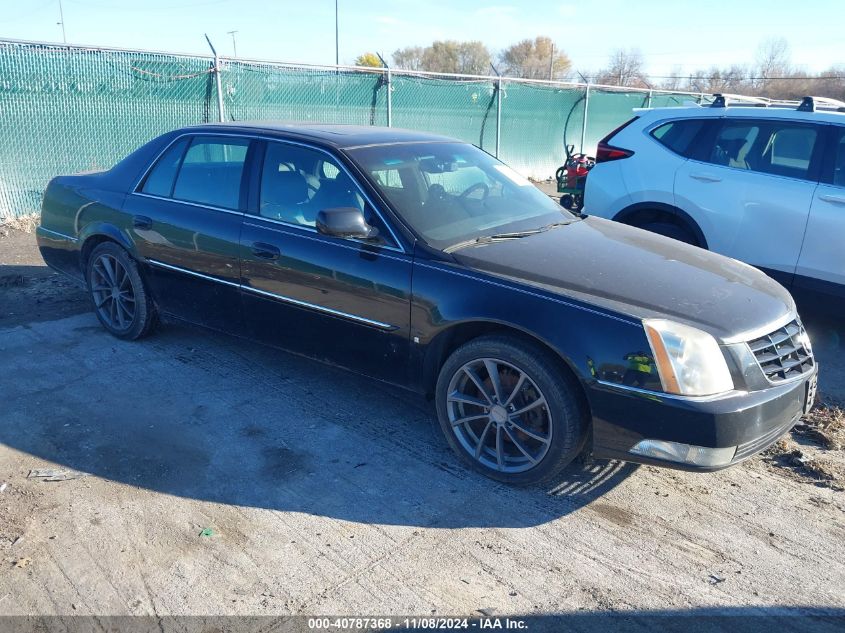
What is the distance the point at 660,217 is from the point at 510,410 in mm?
3603

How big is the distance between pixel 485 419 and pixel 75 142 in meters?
8.02

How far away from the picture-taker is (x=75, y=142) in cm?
919

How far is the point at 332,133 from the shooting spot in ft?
14.7

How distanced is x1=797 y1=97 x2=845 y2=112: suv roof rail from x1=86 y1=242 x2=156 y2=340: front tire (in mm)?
5483

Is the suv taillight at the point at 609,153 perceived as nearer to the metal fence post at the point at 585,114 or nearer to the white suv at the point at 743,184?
the white suv at the point at 743,184

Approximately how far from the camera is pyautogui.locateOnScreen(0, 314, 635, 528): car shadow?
11.0ft

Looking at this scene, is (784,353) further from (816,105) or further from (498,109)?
(498,109)

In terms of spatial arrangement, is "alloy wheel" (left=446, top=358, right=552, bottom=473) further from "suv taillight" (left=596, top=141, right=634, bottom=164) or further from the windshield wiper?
"suv taillight" (left=596, top=141, right=634, bottom=164)

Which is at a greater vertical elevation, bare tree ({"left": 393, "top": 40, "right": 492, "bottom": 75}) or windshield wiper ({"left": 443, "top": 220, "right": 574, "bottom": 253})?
bare tree ({"left": 393, "top": 40, "right": 492, "bottom": 75})

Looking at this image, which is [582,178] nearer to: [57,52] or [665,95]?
[57,52]

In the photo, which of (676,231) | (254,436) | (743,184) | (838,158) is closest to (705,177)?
(743,184)

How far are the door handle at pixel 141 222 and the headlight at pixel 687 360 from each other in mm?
3510

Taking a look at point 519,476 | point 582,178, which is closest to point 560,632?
point 519,476

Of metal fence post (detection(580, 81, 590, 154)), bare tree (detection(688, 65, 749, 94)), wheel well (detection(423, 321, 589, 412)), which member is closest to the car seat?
wheel well (detection(423, 321, 589, 412))
